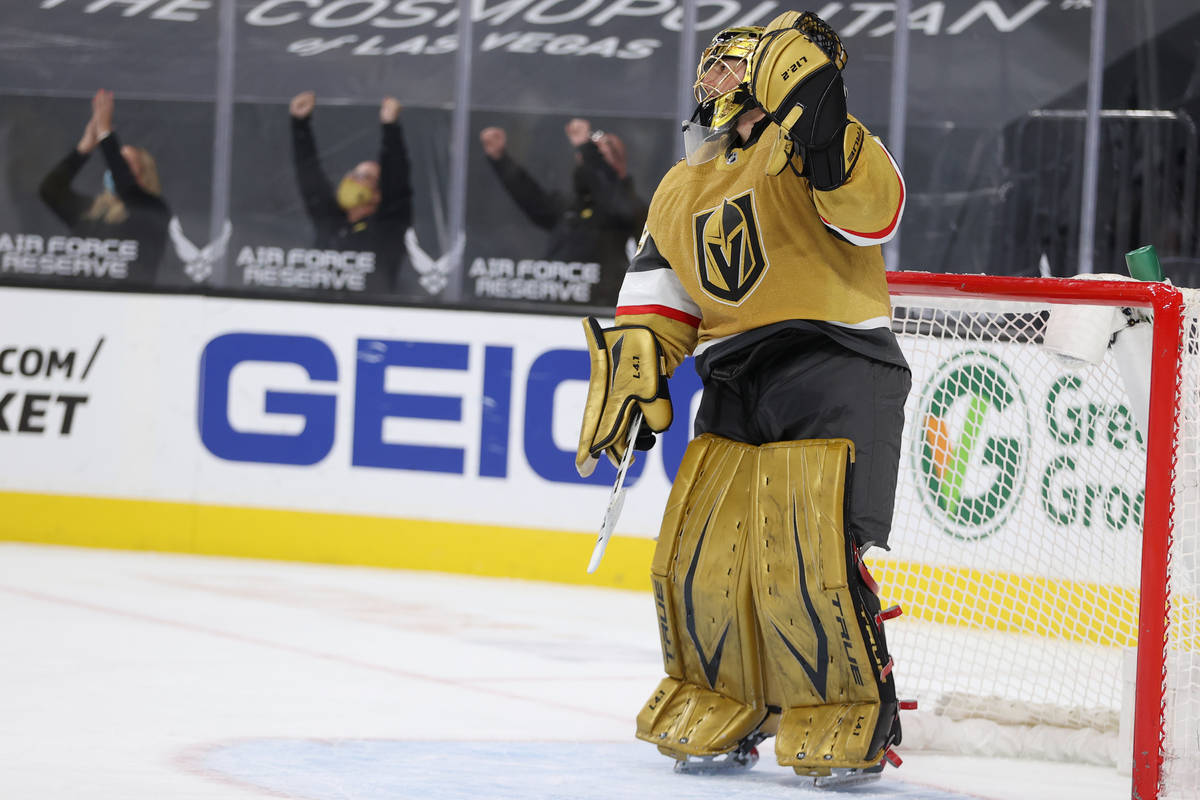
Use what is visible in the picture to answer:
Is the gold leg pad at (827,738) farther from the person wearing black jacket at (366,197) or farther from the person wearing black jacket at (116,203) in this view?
the person wearing black jacket at (116,203)

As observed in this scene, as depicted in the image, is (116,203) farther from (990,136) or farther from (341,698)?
(341,698)

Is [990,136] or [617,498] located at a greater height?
[990,136]

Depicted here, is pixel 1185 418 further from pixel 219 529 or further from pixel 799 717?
pixel 219 529

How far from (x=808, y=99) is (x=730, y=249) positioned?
0.32 metres

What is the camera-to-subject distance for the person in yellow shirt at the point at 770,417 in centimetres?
240

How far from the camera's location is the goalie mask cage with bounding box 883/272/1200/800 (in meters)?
2.48

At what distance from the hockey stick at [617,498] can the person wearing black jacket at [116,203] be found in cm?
355

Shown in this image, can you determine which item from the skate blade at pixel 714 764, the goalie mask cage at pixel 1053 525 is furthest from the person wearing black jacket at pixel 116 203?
the skate blade at pixel 714 764

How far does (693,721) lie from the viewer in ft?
8.36

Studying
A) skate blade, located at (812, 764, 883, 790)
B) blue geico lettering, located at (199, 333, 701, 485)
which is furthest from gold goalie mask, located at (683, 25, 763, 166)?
blue geico lettering, located at (199, 333, 701, 485)

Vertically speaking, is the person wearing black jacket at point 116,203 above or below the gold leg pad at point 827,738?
above

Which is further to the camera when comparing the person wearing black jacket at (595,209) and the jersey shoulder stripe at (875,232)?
the person wearing black jacket at (595,209)

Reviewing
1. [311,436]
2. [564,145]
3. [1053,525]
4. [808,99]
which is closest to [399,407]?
[311,436]

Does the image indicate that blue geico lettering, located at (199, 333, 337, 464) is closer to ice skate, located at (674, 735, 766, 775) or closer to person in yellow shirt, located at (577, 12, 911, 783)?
person in yellow shirt, located at (577, 12, 911, 783)
